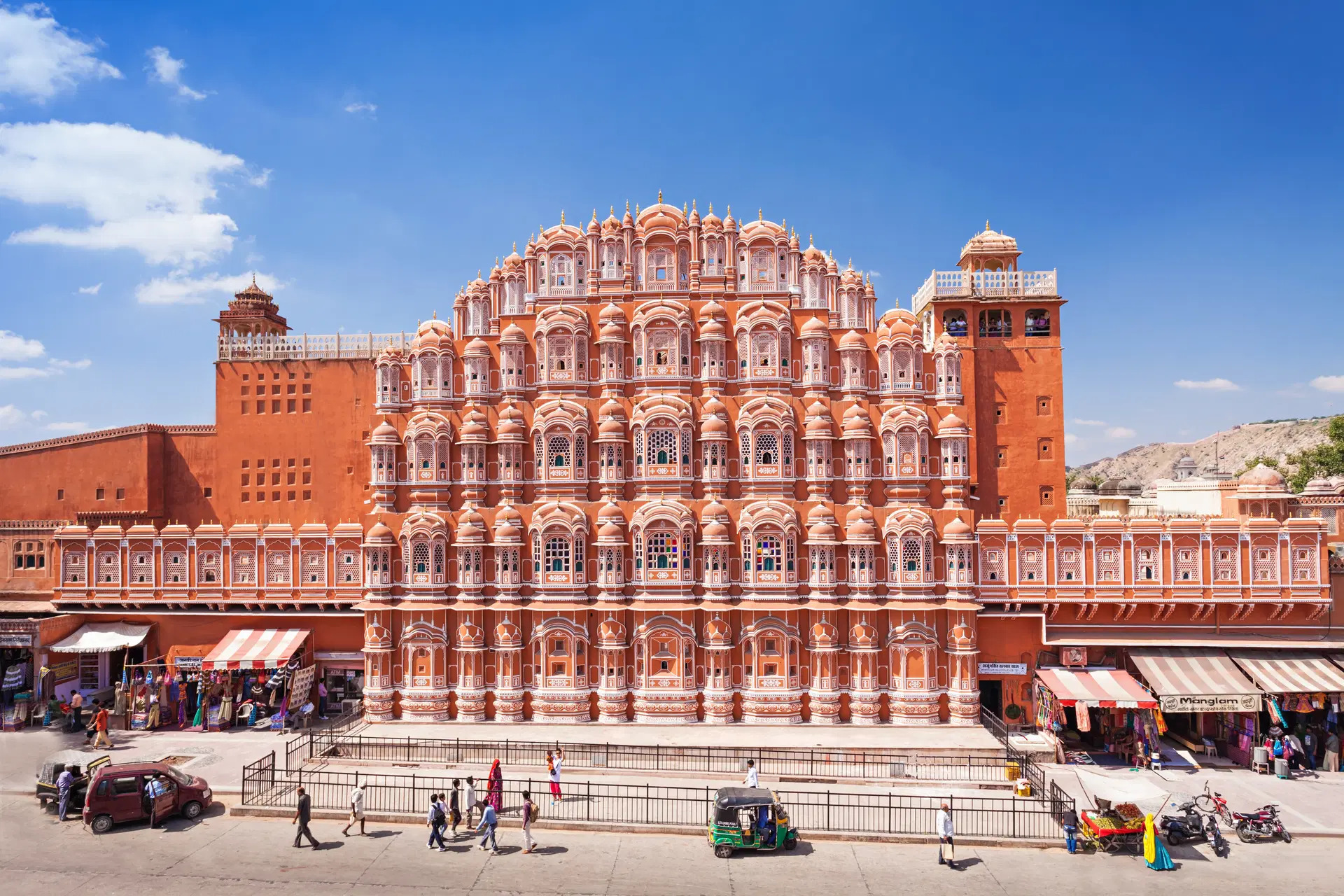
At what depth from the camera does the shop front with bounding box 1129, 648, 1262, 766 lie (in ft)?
101

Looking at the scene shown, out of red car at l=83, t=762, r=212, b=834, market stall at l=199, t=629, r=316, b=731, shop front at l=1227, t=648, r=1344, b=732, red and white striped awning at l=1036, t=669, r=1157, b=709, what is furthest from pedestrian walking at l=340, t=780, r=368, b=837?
shop front at l=1227, t=648, r=1344, b=732

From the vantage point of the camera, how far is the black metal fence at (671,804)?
24656 mm

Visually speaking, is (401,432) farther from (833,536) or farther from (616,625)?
(833,536)

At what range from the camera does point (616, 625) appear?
34.8 meters

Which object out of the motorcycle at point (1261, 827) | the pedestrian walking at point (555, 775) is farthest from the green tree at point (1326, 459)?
the pedestrian walking at point (555, 775)

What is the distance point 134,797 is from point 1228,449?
189m

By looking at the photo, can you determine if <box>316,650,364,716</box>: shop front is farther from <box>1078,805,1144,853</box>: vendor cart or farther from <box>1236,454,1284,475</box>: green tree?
<box>1236,454,1284,475</box>: green tree

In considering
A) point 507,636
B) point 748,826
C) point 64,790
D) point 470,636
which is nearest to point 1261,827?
point 748,826

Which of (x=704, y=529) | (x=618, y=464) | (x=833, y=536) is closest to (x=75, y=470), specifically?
(x=618, y=464)

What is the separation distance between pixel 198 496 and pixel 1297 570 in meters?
48.4

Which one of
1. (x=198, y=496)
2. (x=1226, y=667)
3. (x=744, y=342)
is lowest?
(x=1226, y=667)

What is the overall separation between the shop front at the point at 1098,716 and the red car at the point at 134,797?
2894 cm

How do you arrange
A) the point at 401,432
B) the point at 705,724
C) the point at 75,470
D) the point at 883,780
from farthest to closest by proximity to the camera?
1. the point at 75,470
2. the point at 401,432
3. the point at 705,724
4. the point at 883,780

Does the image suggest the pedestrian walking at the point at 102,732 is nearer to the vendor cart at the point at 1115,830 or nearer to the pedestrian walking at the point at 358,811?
the pedestrian walking at the point at 358,811
